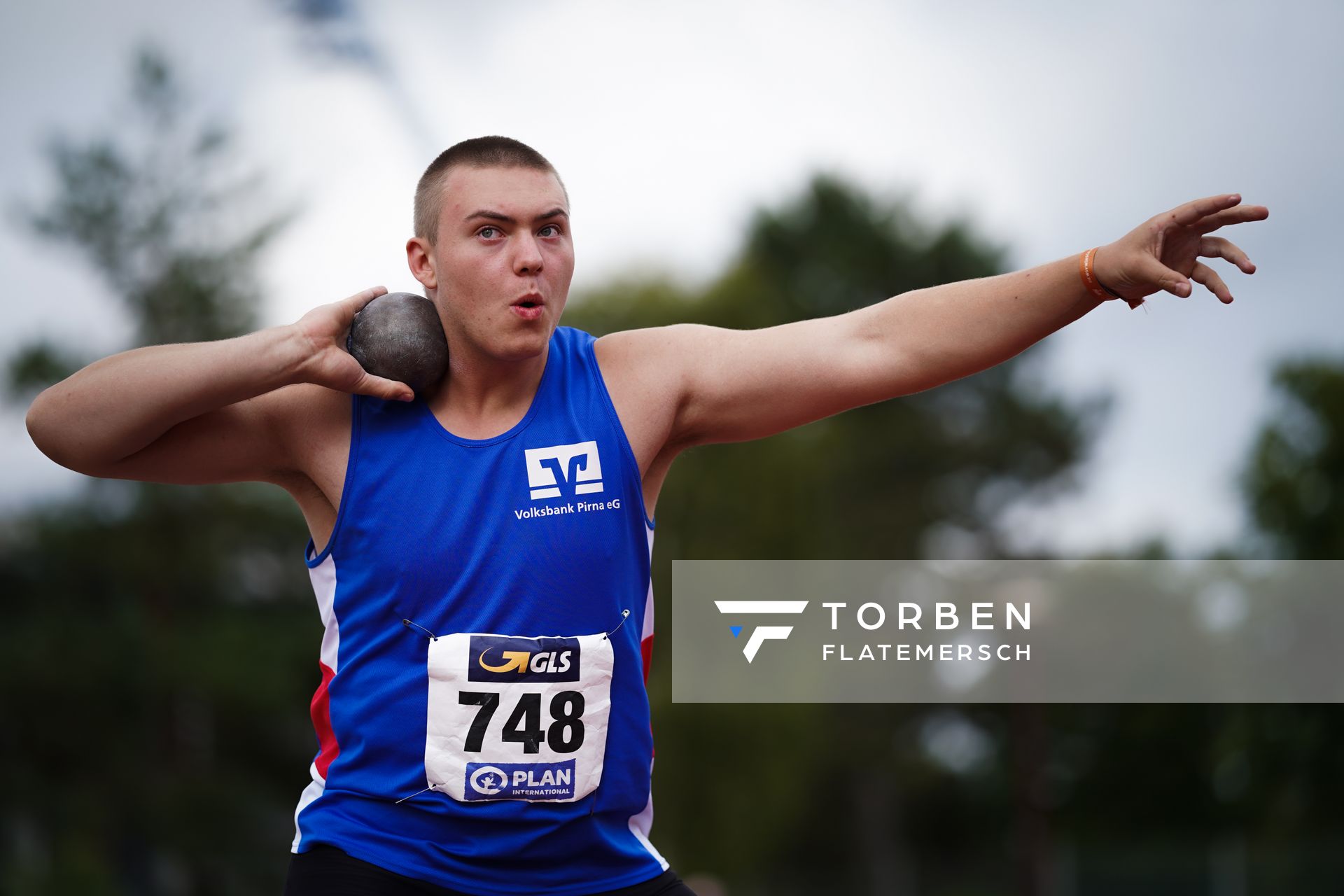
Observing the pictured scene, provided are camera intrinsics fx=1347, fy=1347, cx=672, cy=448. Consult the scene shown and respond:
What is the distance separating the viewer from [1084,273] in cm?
389

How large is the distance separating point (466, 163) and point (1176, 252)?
2136 millimetres

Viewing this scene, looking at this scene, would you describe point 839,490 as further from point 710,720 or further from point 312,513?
point 312,513

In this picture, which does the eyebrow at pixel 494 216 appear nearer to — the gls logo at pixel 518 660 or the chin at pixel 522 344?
the chin at pixel 522 344

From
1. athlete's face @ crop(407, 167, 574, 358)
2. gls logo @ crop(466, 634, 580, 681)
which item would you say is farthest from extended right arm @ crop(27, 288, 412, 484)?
gls logo @ crop(466, 634, 580, 681)

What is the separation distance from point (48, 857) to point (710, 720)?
620 inches

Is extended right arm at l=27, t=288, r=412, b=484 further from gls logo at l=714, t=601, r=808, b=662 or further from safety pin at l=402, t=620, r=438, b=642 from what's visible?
gls logo at l=714, t=601, r=808, b=662

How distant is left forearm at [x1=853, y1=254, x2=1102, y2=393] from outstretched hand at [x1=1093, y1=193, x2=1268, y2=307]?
115mm

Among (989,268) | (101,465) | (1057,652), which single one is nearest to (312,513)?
(101,465)

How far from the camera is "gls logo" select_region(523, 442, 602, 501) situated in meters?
4.02

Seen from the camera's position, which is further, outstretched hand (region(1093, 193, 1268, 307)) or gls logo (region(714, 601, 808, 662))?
gls logo (region(714, 601, 808, 662))

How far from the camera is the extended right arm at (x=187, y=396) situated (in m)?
3.77

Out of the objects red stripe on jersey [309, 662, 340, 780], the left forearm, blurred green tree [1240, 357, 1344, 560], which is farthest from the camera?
blurred green tree [1240, 357, 1344, 560]

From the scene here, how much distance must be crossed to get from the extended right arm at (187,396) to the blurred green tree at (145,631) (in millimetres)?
28775

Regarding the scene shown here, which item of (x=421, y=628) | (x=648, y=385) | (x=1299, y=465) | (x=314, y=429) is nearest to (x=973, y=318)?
(x=648, y=385)
